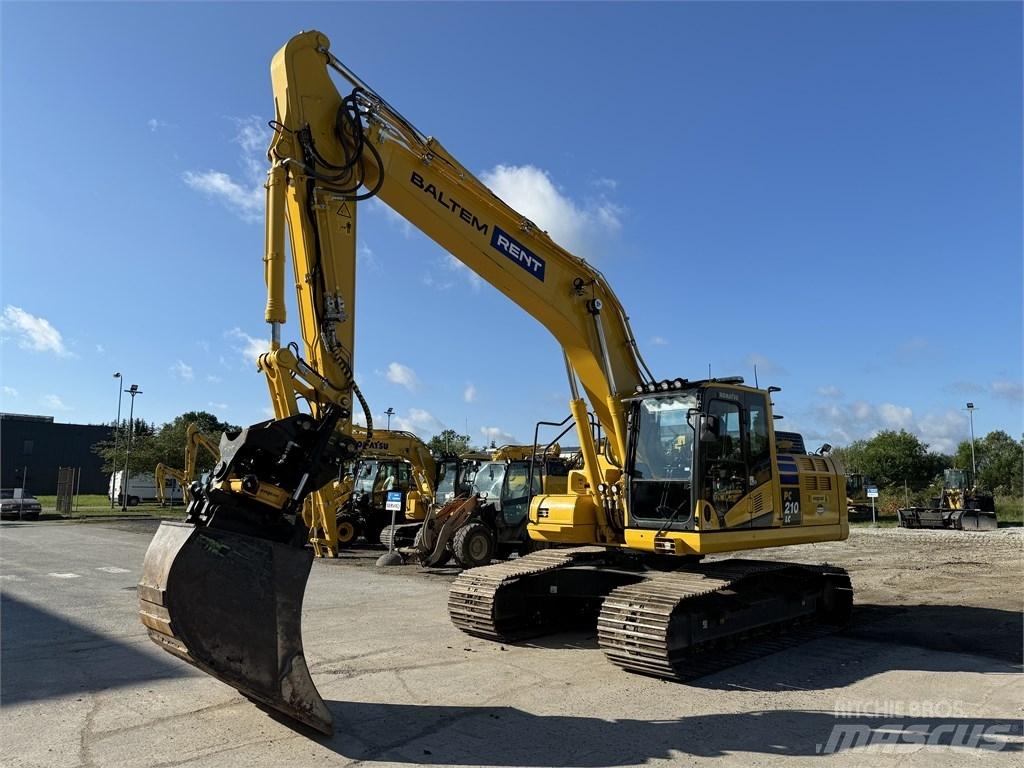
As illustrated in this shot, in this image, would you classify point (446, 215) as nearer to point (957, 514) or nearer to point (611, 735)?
point (611, 735)

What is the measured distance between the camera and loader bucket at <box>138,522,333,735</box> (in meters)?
4.71

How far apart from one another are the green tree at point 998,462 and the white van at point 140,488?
191ft

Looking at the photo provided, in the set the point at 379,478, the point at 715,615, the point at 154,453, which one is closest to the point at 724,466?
the point at 715,615

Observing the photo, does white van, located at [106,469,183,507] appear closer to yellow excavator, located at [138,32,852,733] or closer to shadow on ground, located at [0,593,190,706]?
shadow on ground, located at [0,593,190,706]

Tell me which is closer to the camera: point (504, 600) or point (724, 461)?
point (724, 461)

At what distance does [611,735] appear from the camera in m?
5.45

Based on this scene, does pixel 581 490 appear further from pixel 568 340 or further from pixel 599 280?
pixel 599 280

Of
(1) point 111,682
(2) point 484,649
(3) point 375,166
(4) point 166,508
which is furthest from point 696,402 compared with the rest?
(4) point 166,508

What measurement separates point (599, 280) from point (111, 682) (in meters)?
6.57

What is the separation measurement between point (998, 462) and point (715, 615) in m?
76.5

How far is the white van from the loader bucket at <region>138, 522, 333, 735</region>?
44.3 m

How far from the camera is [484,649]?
8.14 m

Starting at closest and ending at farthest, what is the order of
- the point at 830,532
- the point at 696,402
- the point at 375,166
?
1. the point at 375,166
2. the point at 696,402
3. the point at 830,532

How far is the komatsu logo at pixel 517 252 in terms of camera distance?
8453 millimetres
